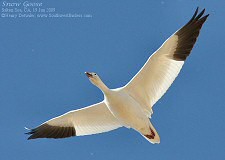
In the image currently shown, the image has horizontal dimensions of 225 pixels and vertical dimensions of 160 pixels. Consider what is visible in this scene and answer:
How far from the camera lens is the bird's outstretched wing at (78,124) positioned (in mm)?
22844

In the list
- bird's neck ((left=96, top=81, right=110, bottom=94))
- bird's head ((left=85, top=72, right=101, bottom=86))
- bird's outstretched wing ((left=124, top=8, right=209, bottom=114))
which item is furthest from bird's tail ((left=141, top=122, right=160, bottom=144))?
bird's head ((left=85, top=72, right=101, bottom=86))

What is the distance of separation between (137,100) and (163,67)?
3.84 feet

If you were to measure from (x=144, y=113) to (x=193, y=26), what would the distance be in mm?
2718

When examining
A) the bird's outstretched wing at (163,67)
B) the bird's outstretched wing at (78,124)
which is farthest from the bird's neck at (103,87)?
the bird's outstretched wing at (78,124)

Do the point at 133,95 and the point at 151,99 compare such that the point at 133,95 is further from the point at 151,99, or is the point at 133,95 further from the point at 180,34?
the point at 180,34

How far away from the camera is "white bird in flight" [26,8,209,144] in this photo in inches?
849

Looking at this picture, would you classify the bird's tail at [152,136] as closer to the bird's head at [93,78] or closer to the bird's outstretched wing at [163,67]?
the bird's outstretched wing at [163,67]

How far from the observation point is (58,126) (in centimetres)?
2311

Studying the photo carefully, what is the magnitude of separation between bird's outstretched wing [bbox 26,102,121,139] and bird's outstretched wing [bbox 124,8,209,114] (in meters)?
1.16

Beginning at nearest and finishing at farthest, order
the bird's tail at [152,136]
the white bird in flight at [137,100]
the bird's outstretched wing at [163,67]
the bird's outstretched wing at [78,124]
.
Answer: the bird's tail at [152,136]
the white bird in flight at [137,100]
the bird's outstretched wing at [163,67]
the bird's outstretched wing at [78,124]

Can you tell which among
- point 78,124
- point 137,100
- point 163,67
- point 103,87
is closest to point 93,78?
point 103,87

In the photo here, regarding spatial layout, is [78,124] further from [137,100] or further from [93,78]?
[137,100]

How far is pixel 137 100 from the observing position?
73.1 feet

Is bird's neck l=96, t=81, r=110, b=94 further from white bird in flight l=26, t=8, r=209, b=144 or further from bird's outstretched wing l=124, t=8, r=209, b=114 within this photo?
bird's outstretched wing l=124, t=8, r=209, b=114
